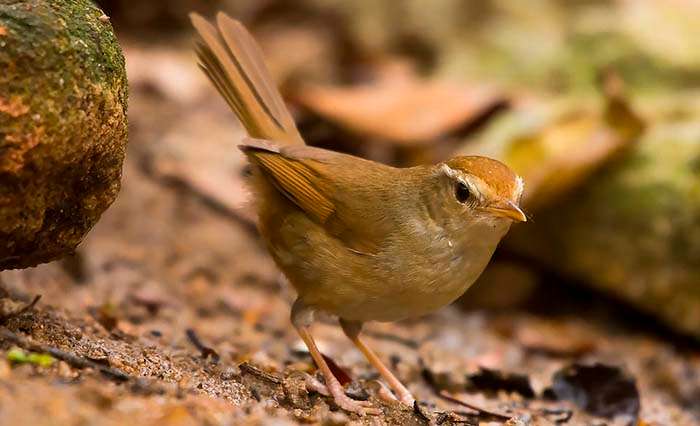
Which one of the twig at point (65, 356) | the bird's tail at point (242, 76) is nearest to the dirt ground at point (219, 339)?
the twig at point (65, 356)

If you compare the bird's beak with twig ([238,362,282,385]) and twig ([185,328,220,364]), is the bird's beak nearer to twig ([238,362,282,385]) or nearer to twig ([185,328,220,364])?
twig ([238,362,282,385])

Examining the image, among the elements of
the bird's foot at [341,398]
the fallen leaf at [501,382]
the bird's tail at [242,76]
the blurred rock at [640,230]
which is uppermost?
the blurred rock at [640,230]

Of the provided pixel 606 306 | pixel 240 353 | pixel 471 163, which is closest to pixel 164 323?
pixel 240 353

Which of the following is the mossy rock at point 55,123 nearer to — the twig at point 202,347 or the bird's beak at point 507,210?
the twig at point 202,347

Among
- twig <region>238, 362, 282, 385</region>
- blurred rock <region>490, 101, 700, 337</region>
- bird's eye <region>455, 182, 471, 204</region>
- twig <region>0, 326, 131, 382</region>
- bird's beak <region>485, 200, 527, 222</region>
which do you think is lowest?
twig <region>0, 326, 131, 382</region>

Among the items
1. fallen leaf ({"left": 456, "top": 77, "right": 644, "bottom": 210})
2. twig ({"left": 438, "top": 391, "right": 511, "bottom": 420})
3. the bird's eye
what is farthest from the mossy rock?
fallen leaf ({"left": 456, "top": 77, "right": 644, "bottom": 210})

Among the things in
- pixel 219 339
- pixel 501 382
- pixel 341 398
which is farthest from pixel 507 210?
pixel 219 339
